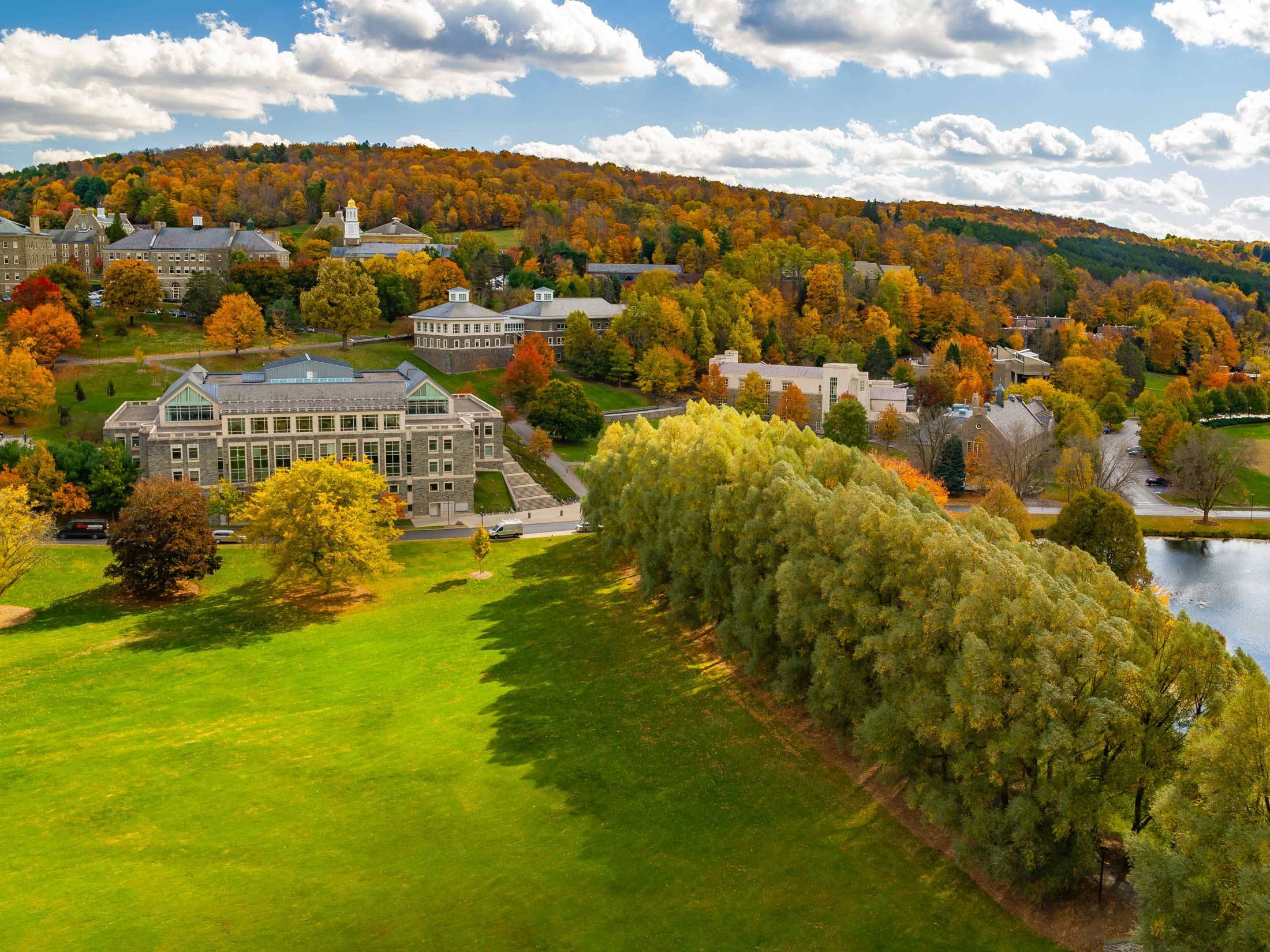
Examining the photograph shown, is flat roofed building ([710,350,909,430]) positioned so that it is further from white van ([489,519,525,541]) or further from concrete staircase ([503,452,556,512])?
white van ([489,519,525,541])

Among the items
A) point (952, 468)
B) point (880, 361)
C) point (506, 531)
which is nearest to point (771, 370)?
point (880, 361)

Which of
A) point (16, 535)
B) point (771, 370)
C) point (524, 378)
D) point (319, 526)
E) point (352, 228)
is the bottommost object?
point (16, 535)

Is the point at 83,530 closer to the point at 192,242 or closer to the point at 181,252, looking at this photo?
the point at 181,252

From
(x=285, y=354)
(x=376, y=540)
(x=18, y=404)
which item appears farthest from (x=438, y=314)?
(x=376, y=540)

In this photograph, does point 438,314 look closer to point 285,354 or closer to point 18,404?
point 285,354

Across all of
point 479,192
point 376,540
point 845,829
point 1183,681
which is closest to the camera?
point 1183,681

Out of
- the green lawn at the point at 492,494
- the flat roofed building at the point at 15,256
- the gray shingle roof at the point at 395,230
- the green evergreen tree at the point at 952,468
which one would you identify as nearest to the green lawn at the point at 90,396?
the green lawn at the point at 492,494
